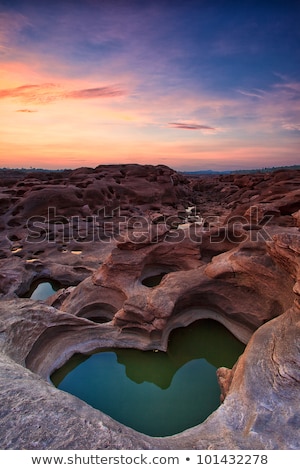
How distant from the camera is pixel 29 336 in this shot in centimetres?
554

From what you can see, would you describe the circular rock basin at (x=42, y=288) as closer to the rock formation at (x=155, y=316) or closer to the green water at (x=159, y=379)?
the rock formation at (x=155, y=316)

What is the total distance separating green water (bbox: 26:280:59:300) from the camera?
35.9 feet

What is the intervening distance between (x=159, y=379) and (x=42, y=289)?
6.77 metres

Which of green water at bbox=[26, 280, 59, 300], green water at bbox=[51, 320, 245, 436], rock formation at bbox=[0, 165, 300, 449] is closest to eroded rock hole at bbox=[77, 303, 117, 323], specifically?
rock formation at bbox=[0, 165, 300, 449]

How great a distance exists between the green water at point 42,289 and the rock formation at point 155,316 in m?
0.27

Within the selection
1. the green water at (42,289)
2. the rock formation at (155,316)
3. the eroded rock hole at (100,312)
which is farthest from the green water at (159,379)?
the green water at (42,289)

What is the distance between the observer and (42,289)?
1143 centimetres

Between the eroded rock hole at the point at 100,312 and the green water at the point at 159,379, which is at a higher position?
the eroded rock hole at the point at 100,312

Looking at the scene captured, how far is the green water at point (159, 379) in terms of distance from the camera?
5340 millimetres

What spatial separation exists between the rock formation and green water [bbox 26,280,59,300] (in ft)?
0.90

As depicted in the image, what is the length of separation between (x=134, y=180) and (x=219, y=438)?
27358 mm

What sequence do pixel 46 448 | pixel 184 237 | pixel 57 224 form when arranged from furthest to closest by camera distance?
pixel 57 224 → pixel 184 237 → pixel 46 448

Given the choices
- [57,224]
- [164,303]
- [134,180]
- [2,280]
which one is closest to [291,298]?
[164,303]

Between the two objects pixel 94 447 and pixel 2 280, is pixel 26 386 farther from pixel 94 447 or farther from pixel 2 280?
pixel 2 280
